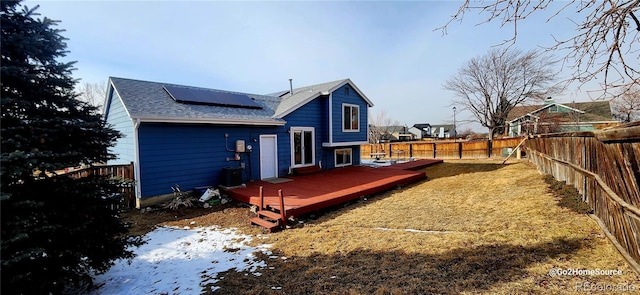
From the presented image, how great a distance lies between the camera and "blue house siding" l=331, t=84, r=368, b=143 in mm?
12367

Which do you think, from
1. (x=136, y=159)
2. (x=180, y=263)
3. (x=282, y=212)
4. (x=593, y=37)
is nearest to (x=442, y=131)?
(x=282, y=212)

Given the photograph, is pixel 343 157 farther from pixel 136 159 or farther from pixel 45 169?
pixel 45 169

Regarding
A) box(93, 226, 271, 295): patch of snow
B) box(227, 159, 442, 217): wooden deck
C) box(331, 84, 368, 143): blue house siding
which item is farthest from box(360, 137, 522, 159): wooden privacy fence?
box(93, 226, 271, 295): patch of snow

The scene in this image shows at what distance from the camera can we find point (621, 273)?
256 centimetres

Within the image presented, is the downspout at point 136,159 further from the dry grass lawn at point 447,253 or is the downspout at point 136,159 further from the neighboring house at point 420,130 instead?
the neighboring house at point 420,130

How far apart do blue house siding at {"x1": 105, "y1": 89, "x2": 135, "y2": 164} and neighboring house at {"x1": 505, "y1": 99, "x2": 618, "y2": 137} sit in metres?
24.0

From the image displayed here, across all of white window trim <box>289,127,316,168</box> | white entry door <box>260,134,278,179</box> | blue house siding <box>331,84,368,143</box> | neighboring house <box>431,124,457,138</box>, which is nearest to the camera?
white entry door <box>260,134,278,179</box>

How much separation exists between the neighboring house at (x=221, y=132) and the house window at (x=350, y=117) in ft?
0.17

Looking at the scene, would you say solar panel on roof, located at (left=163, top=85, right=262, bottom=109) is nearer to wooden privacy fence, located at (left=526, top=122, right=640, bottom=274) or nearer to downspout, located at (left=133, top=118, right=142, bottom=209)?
downspout, located at (left=133, top=118, right=142, bottom=209)

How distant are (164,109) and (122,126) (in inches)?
75.3

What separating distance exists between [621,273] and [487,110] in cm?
2924

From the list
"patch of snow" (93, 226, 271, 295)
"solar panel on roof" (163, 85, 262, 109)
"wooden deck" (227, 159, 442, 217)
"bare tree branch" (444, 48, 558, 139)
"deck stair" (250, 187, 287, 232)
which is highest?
"bare tree branch" (444, 48, 558, 139)

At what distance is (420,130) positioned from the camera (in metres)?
60.2

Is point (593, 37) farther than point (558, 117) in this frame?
No
